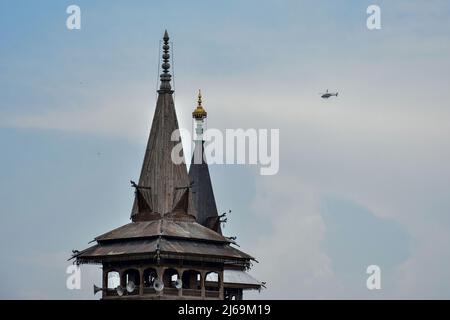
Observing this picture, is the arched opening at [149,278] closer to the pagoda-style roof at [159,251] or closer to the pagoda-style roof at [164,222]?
the pagoda-style roof at [164,222]

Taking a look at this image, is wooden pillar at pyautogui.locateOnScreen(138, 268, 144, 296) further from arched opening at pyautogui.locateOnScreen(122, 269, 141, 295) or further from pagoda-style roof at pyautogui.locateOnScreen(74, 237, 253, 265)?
pagoda-style roof at pyautogui.locateOnScreen(74, 237, 253, 265)

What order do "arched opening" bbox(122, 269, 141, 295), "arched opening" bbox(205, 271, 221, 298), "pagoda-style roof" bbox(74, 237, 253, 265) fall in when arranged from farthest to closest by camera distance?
"arched opening" bbox(205, 271, 221, 298)
"arched opening" bbox(122, 269, 141, 295)
"pagoda-style roof" bbox(74, 237, 253, 265)

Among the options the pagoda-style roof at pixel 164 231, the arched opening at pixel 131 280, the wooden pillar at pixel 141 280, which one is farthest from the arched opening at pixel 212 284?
the arched opening at pixel 131 280

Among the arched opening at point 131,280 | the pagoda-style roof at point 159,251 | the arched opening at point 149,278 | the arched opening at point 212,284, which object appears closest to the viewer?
the pagoda-style roof at point 159,251

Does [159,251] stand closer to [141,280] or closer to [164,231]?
[164,231]

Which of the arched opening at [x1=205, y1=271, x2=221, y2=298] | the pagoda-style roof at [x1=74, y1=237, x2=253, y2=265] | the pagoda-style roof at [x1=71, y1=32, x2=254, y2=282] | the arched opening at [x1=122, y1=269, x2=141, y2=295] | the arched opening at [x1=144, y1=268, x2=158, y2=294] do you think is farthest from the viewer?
the arched opening at [x1=205, y1=271, x2=221, y2=298]

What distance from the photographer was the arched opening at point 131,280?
134 metres

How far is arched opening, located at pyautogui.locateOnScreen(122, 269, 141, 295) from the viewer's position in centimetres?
13400

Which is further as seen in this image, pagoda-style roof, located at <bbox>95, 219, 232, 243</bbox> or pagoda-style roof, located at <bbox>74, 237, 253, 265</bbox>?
pagoda-style roof, located at <bbox>95, 219, 232, 243</bbox>

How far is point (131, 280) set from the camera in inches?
5344

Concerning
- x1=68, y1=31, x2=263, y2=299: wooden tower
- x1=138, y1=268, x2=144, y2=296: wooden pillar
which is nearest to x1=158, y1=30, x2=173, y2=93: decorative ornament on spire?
x1=68, y1=31, x2=263, y2=299: wooden tower
